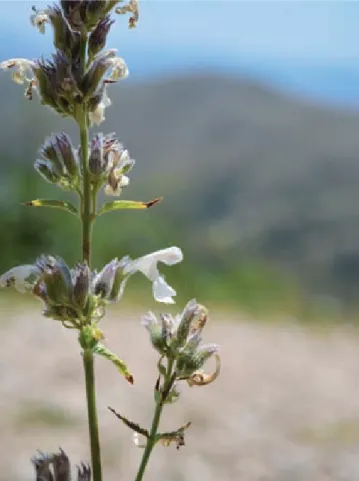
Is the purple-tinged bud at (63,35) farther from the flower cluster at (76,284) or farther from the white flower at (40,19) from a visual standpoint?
the flower cluster at (76,284)

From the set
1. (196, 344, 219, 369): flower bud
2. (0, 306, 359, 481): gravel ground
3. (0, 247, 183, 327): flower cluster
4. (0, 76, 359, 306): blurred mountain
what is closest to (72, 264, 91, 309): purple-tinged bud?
(0, 247, 183, 327): flower cluster

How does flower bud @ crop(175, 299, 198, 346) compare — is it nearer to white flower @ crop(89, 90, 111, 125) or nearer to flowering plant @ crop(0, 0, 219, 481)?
flowering plant @ crop(0, 0, 219, 481)

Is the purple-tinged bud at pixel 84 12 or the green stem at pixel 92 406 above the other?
the purple-tinged bud at pixel 84 12

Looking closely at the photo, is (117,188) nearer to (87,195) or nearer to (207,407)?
(87,195)

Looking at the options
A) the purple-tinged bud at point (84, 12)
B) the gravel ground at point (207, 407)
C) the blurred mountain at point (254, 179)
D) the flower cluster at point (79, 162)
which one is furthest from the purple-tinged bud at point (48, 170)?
the blurred mountain at point (254, 179)

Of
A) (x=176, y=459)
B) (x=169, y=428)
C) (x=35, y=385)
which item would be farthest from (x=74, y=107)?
(x=35, y=385)

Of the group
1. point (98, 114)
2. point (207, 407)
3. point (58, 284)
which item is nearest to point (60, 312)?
point (58, 284)

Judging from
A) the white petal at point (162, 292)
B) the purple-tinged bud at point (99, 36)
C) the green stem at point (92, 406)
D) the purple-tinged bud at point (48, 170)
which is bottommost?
the green stem at point (92, 406)
